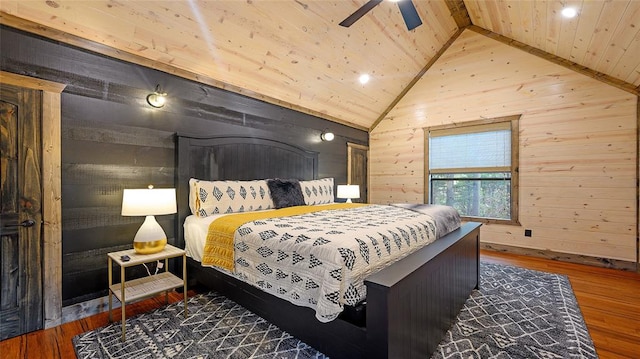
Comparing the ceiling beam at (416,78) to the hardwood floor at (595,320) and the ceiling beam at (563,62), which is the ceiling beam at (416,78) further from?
the hardwood floor at (595,320)

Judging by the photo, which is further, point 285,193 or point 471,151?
point 471,151

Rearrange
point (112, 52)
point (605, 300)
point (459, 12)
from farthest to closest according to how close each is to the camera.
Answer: point (459, 12), point (605, 300), point (112, 52)

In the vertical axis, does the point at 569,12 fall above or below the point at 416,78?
below

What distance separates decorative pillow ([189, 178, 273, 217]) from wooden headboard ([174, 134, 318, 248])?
0.14 meters

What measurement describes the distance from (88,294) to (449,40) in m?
5.79

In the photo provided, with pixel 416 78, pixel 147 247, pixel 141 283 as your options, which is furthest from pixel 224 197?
pixel 416 78

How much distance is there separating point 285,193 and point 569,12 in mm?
3507

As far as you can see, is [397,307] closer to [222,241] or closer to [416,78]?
[222,241]

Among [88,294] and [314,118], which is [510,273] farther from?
[88,294]

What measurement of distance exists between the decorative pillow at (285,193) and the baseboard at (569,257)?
320cm

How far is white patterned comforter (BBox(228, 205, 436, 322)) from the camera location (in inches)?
57.4

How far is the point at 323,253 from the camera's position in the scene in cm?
154

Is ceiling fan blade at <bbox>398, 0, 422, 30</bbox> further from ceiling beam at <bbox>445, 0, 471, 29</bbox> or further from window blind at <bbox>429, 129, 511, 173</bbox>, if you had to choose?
window blind at <bbox>429, 129, 511, 173</bbox>

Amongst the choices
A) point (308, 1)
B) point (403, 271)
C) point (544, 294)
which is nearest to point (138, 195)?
point (403, 271)
